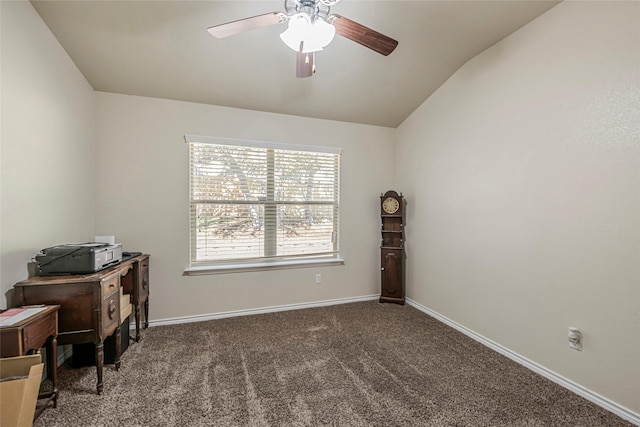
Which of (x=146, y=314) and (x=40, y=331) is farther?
(x=146, y=314)

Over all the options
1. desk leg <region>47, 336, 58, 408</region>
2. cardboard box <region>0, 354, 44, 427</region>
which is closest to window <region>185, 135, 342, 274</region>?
desk leg <region>47, 336, 58, 408</region>

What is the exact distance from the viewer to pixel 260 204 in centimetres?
339

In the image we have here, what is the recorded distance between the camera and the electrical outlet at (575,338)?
1.95 metres

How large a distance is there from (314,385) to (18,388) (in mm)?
1579

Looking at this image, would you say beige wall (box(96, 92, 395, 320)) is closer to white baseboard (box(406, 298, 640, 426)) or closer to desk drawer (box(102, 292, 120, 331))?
desk drawer (box(102, 292, 120, 331))

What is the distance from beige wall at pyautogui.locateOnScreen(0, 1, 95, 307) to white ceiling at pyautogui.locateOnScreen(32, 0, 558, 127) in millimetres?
254

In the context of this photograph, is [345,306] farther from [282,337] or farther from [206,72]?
[206,72]

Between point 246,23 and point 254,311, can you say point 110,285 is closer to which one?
point 254,311

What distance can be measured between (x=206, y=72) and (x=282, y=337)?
8.70 feet

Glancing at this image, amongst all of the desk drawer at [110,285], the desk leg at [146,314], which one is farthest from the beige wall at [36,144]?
the desk leg at [146,314]

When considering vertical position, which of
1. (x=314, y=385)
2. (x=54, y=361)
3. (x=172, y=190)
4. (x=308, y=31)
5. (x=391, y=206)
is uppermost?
(x=308, y=31)

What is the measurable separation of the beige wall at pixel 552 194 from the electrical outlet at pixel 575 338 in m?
0.05

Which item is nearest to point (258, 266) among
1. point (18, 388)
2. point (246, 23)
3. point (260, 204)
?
point (260, 204)

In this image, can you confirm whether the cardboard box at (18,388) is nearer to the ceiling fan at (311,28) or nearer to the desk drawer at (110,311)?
the desk drawer at (110,311)
